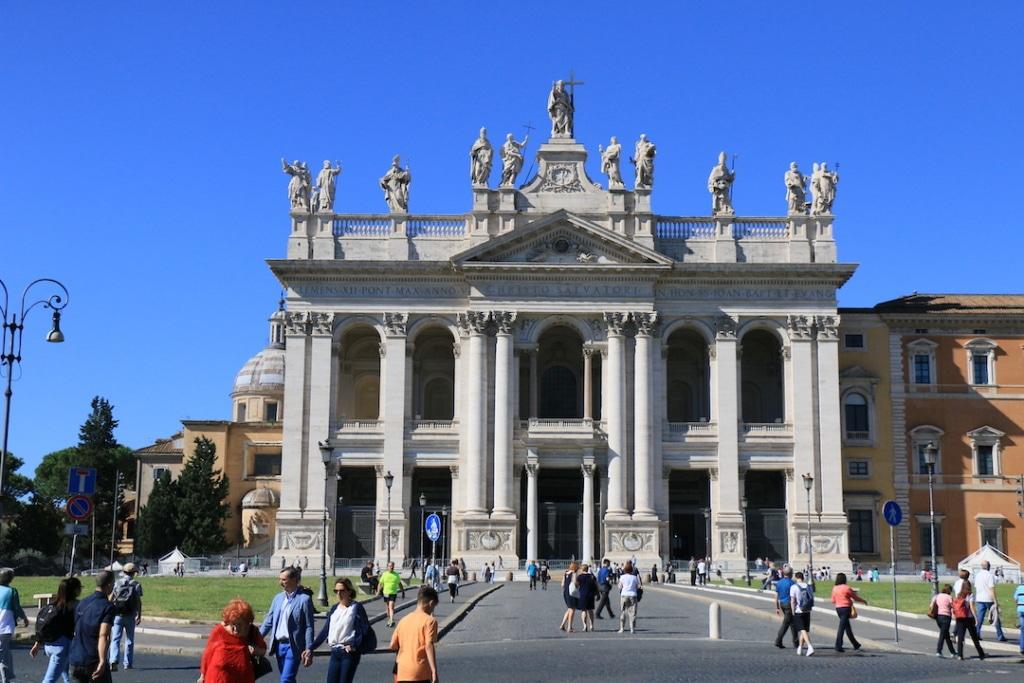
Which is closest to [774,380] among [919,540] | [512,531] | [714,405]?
[714,405]

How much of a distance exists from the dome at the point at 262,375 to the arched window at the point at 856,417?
5136cm

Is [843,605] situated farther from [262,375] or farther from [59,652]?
[262,375]

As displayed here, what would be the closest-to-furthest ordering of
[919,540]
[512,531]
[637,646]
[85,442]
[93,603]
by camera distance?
[93,603], [637,646], [512,531], [919,540], [85,442]

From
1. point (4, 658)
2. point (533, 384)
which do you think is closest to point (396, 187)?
point (533, 384)

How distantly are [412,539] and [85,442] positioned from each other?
4373cm

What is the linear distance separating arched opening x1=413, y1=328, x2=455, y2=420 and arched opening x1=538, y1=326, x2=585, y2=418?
15.5 feet

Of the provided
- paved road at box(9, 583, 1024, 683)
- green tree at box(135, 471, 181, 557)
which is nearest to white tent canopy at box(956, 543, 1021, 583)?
paved road at box(9, 583, 1024, 683)

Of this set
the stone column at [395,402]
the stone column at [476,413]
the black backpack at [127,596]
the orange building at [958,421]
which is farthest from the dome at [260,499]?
the black backpack at [127,596]

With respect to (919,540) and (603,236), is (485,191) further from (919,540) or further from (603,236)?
(919,540)

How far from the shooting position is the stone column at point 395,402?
6419 cm

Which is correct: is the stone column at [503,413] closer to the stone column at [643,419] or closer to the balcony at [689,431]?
the stone column at [643,419]

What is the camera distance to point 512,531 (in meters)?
62.1

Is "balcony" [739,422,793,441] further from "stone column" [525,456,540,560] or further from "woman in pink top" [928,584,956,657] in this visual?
"woman in pink top" [928,584,956,657]

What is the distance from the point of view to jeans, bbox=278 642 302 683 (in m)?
15.2
